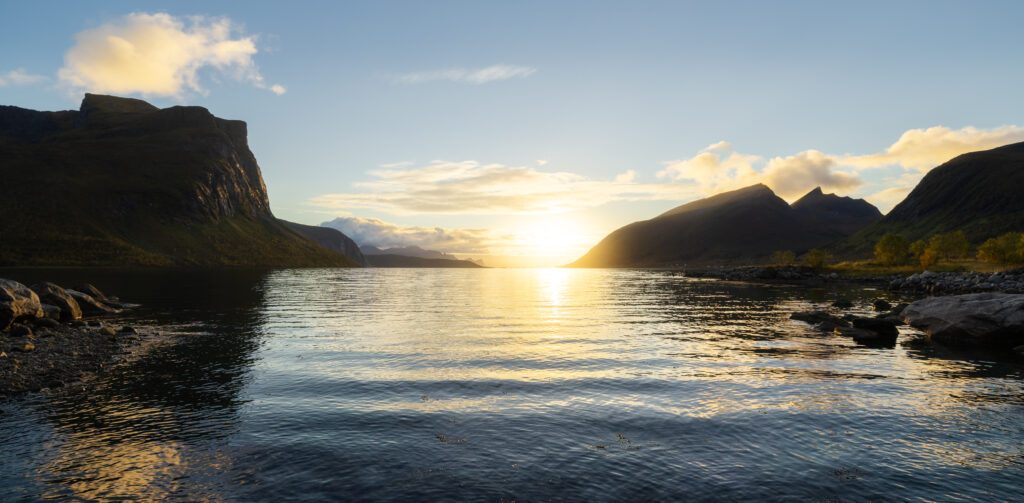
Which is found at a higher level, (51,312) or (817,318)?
(51,312)

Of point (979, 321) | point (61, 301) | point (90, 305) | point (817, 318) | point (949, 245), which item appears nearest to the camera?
point (979, 321)

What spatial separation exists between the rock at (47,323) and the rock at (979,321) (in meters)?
70.3

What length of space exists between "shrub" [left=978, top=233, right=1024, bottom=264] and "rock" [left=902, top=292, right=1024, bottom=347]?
98.0 m

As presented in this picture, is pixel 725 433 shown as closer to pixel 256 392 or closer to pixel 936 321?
pixel 256 392

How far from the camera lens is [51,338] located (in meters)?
37.4

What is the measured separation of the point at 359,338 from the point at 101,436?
24.1 m

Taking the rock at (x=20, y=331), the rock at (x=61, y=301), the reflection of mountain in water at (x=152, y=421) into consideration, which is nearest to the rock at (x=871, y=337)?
the reflection of mountain in water at (x=152, y=421)

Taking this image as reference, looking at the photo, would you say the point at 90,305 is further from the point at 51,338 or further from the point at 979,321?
the point at 979,321

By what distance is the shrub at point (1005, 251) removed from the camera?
4577 inches

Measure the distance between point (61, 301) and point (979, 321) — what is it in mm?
78435

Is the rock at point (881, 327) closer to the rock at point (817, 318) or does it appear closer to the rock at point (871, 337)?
the rock at point (871, 337)

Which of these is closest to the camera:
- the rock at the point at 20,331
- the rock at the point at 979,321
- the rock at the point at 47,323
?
the rock at the point at 20,331

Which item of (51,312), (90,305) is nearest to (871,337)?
(51,312)

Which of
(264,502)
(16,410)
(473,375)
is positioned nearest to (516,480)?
(264,502)
